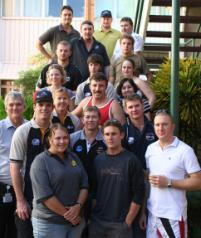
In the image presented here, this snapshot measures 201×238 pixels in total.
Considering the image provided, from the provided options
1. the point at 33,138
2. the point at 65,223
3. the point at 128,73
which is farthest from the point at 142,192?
the point at 128,73

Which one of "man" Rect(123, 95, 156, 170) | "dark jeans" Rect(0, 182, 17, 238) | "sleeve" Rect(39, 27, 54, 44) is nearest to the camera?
"man" Rect(123, 95, 156, 170)

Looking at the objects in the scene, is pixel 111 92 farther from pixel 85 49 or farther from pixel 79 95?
pixel 85 49

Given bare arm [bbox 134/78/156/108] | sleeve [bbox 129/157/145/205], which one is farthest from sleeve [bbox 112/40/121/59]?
sleeve [bbox 129/157/145/205]

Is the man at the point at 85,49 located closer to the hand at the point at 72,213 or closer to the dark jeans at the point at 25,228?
the dark jeans at the point at 25,228

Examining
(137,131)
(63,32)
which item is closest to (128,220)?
(137,131)

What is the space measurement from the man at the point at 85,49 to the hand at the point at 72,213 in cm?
326

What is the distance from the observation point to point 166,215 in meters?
4.95

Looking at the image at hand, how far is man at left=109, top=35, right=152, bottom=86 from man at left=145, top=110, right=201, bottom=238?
2415 mm

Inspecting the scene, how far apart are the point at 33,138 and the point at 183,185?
5.16ft

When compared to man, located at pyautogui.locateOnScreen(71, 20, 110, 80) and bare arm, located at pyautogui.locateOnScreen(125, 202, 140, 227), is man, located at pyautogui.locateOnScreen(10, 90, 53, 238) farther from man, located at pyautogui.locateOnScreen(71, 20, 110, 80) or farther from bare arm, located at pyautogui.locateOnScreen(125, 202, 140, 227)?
man, located at pyautogui.locateOnScreen(71, 20, 110, 80)

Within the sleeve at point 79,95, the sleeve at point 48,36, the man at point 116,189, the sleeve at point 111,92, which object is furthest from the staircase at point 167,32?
the man at point 116,189

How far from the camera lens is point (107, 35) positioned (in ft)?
29.0

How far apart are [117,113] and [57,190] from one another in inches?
51.2

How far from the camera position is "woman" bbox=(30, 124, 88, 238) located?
484 cm
